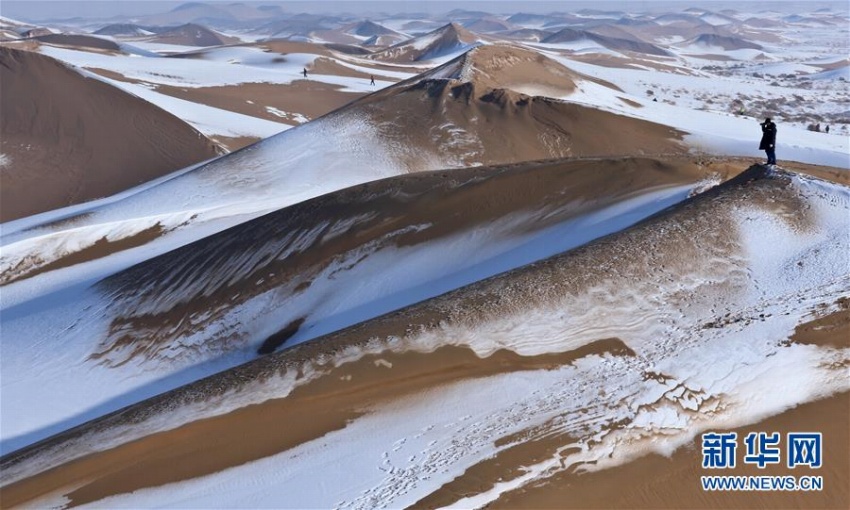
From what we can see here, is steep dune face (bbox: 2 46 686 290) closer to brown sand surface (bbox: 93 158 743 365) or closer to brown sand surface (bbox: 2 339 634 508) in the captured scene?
brown sand surface (bbox: 93 158 743 365)

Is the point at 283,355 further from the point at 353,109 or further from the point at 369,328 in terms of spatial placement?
the point at 353,109

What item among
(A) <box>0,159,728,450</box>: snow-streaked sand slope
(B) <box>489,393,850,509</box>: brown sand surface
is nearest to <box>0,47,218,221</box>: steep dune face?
(A) <box>0,159,728,450</box>: snow-streaked sand slope

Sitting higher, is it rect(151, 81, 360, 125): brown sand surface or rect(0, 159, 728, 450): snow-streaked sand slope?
rect(151, 81, 360, 125): brown sand surface

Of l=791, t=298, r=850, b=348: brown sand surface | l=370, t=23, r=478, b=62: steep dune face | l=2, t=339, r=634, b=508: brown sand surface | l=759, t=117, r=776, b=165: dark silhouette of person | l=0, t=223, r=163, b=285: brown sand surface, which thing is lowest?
l=0, t=223, r=163, b=285: brown sand surface

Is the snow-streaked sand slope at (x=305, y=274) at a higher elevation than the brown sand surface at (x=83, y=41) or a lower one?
lower

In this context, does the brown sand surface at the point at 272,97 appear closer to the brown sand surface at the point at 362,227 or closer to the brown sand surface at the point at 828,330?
the brown sand surface at the point at 362,227

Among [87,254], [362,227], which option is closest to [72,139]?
[87,254]

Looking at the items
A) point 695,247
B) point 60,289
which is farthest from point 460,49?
point 695,247

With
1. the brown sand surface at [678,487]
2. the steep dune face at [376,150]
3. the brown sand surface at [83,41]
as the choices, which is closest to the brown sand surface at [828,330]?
the brown sand surface at [678,487]
